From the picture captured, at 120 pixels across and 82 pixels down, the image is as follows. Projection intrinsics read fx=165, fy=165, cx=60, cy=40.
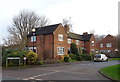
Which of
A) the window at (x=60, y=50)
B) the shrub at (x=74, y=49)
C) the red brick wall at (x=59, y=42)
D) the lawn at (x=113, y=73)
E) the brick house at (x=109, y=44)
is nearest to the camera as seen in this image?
the lawn at (x=113, y=73)

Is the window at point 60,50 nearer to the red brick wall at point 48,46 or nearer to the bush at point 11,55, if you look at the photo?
the red brick wall at point 48,46

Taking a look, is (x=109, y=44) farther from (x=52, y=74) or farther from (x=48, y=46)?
(x=52, y=74)

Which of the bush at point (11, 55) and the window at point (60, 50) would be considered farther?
the window at point (60, 50)

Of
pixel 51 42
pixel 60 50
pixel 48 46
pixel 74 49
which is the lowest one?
pixel 60 50

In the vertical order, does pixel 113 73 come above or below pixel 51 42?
below

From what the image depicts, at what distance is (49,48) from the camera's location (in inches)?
1364

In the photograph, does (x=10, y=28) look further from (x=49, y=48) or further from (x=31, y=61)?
(x=31, y=61)

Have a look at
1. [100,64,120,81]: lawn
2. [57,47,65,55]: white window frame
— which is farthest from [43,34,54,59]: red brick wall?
[100,64,120,81]: lawn

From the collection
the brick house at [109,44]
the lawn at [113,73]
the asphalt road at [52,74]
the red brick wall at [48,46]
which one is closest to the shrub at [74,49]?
the red brick wall at [48,46]

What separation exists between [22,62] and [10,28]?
28608mm

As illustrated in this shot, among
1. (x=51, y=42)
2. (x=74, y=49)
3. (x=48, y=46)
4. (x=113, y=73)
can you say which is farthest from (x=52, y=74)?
(x=74, y=49)

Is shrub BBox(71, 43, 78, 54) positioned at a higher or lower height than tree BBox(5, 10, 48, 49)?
lower

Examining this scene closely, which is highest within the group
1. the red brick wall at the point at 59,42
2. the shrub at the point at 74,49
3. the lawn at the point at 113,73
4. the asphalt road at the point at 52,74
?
the red brick wall at the point at 59,42

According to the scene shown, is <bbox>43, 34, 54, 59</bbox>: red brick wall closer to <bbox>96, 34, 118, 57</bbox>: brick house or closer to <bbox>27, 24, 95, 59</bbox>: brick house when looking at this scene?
<bbox>27, 24, 95, 59</bbox>: brick house
